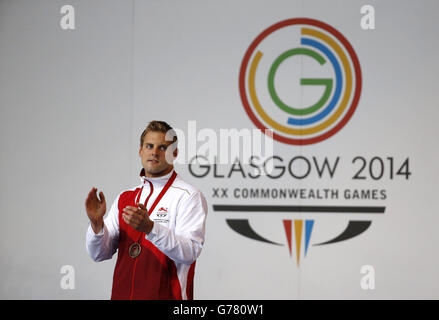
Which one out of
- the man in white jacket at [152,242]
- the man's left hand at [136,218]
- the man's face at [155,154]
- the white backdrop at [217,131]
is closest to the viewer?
the man's left hand at [136,218]

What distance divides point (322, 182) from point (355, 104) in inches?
27.5

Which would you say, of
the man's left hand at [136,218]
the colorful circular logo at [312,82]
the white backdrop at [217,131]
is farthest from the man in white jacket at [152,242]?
the colorful circular logo at [312,82]

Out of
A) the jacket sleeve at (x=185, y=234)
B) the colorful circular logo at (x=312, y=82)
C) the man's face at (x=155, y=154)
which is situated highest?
the colorful circular logo at (x=312, y=82)

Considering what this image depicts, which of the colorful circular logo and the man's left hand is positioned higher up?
the colorful circular logo

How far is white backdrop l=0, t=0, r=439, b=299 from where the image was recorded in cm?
429

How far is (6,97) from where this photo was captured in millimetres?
4371

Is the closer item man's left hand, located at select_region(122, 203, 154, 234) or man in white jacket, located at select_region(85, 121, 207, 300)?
man's left hand, located at select_region(122, 203, 154, 234)

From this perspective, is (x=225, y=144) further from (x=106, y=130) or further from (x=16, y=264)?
(x=16, y=264)

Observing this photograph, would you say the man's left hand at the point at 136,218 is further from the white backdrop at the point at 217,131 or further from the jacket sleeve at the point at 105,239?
the white backdrop at the point at 217,131

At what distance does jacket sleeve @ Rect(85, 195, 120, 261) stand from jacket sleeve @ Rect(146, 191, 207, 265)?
0.29m

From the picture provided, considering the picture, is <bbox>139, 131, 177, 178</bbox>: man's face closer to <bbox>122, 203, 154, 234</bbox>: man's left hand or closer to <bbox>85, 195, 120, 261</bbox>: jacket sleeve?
<bbox>85, 195, 120, 261</bbox>: jacket sleeve

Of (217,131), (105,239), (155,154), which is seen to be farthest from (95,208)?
(217,131)

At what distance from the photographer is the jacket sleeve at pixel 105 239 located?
2.46 m

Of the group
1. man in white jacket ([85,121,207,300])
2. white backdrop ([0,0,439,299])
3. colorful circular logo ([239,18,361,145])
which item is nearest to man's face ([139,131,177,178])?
man in white jacket ([85,121,207,300])
